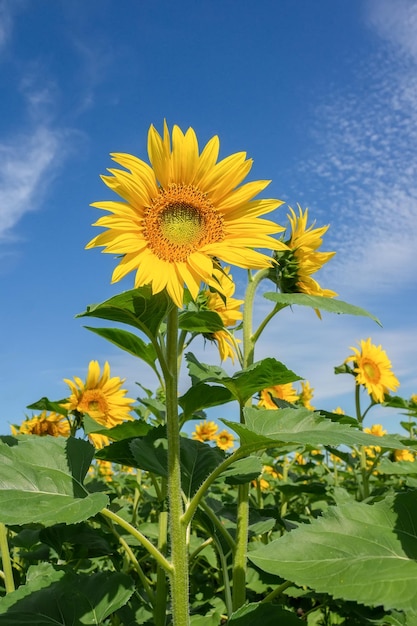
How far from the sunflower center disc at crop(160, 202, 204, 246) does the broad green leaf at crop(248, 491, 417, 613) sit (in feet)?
3.10

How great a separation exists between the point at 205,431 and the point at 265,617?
5078mm

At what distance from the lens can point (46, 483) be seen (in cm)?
183

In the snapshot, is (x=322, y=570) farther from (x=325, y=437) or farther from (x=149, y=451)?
(x=149, y=451)

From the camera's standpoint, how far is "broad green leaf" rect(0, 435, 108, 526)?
163cm

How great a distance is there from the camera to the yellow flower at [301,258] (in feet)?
9.44

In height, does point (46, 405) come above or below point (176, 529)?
above

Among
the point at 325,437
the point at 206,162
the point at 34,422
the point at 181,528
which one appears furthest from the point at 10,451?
the point at 34,422

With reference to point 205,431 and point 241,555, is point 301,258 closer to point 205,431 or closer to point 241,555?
point 241,555

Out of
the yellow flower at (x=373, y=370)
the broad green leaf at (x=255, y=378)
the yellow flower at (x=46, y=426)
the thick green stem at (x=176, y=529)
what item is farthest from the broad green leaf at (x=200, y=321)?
the yellow flower at (x=373, y=370)

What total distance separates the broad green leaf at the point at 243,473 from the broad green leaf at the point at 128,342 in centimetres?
47

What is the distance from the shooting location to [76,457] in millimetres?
1971

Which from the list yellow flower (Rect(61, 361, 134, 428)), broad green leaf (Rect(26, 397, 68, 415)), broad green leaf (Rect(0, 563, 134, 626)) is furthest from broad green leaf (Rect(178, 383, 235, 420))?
yellow flower (Rect(61, 361, 134, 428))

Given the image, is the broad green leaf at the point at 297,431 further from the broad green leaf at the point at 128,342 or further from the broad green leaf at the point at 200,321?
the broad green leaf at the point at 200,321

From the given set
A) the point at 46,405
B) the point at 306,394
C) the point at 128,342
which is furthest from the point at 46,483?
the point at 306,394
